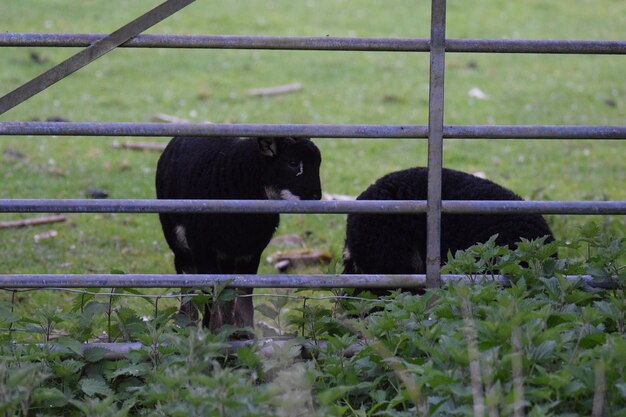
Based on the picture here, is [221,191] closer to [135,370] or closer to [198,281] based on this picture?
[198,281]

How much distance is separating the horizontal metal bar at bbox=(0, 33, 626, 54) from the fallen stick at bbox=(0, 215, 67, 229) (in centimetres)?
423

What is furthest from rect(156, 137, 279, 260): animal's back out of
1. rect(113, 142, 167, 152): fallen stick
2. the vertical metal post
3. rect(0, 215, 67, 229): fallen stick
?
rect(113, 142, 167, 152): fallen stick

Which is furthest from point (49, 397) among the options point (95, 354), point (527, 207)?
point (527, 207)

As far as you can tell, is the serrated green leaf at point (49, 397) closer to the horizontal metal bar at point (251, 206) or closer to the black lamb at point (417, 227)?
the horizontal metal bar at point (251, 206)

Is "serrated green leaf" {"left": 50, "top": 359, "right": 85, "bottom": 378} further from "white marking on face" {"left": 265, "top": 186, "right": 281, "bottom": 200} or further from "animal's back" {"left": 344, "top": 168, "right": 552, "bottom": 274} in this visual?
"animal's back" {"left": 344, "top": 168, "right": 552, "bottom": 274}

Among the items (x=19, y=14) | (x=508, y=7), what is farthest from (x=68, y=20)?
(x=508, y=7)

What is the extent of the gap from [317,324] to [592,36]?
13662 mm

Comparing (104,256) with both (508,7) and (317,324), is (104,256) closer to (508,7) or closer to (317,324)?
(317,324)

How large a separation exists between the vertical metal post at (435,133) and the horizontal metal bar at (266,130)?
0.06 metres

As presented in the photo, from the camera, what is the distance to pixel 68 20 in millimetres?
16141

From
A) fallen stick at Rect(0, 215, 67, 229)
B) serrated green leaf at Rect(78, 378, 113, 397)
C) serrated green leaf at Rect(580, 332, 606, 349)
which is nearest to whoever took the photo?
serrated green leaf at Rect(580, 332, 606, 349)

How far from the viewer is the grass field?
8.27 meters

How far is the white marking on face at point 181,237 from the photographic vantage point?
19.9ft

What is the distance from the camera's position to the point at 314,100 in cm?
1306
